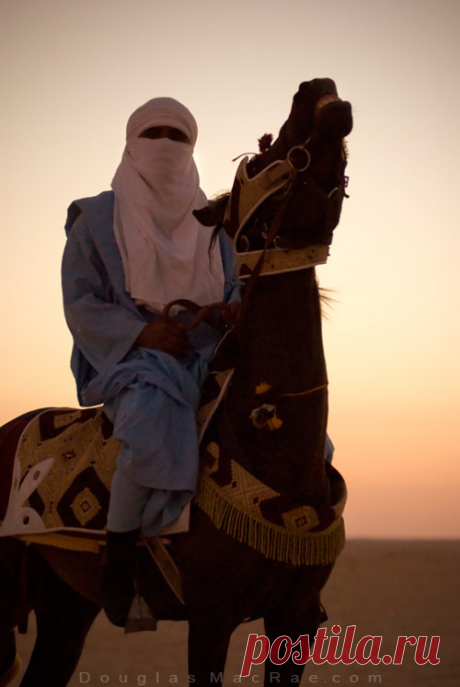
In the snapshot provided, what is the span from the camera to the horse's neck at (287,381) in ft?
11.5

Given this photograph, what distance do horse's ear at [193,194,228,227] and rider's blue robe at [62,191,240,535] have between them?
1.42ft

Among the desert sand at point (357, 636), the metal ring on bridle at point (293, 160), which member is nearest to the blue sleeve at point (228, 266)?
the metal ring on bridle at point (293, 160)

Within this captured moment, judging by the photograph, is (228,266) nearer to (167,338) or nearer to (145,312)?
(145,312)

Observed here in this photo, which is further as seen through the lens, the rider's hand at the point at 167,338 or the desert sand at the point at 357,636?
the desert sand at the point at 357,636

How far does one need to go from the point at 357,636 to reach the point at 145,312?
9217 mm

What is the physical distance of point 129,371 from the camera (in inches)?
151

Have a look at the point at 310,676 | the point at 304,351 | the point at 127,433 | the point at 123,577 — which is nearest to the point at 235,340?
the point at 304,351

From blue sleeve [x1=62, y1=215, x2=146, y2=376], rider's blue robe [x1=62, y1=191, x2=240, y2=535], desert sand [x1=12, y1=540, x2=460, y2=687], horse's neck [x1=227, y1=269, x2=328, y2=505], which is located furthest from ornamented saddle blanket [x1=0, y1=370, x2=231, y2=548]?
desert sand [x1=12, y1=540, x2=460, y2=687]

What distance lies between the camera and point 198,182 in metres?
4.71

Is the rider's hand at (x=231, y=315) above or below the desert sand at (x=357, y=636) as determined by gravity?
above

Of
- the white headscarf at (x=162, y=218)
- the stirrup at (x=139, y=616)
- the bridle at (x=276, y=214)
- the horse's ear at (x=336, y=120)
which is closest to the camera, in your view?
the horse's ear at (x=336, y=120)

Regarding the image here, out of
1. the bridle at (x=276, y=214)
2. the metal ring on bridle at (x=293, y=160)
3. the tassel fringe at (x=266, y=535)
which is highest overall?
the metal ring on bridle at (x=293, y=160)

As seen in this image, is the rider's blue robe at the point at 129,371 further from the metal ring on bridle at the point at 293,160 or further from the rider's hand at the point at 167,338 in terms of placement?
the metal ring on bridle at the point at 293,160

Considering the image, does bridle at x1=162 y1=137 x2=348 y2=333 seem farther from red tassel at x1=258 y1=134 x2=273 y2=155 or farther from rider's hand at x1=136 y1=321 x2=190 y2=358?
rider's hand at x1=136 y1=321 x2=190 y2=358
